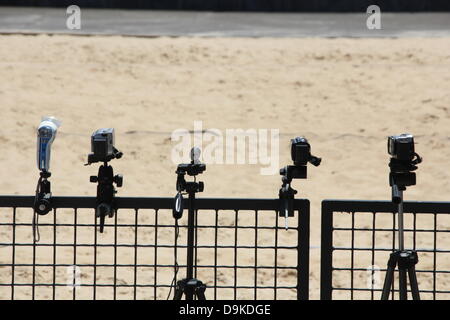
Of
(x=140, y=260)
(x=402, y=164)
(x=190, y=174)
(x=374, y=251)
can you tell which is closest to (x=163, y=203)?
(x=190, y=174)

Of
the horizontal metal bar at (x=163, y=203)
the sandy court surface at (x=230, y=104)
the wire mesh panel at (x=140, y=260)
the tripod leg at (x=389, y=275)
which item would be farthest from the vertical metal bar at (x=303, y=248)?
the sandy court surface at (x=230, y=104)

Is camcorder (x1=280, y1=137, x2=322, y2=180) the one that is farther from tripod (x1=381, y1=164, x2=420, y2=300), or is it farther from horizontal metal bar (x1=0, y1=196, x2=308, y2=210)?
tripod (x1=381, y1=164, x2=420, y2=300)

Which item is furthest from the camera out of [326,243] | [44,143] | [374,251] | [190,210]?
[374,251]

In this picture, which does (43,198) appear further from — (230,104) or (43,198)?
(230,104)

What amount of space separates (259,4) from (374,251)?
580 inches

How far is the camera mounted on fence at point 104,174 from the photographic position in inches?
191

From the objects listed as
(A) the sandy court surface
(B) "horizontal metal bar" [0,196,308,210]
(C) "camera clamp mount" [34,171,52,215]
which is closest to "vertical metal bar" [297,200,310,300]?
(B) "horizontal metal bar" [0,196,308,210]

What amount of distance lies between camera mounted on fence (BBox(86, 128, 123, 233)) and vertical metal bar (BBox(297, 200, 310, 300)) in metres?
0.79

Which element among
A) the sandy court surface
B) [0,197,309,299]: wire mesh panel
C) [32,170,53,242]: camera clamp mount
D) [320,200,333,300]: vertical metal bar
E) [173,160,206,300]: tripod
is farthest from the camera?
the sandy court surface

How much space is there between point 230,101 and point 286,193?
10.0 metres

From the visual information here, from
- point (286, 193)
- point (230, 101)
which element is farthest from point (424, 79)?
point (286, 193)

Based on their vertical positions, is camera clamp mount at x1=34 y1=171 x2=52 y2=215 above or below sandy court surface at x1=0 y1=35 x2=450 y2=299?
below

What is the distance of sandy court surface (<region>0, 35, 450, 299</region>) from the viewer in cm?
1213

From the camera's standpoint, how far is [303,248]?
5.03 metres
